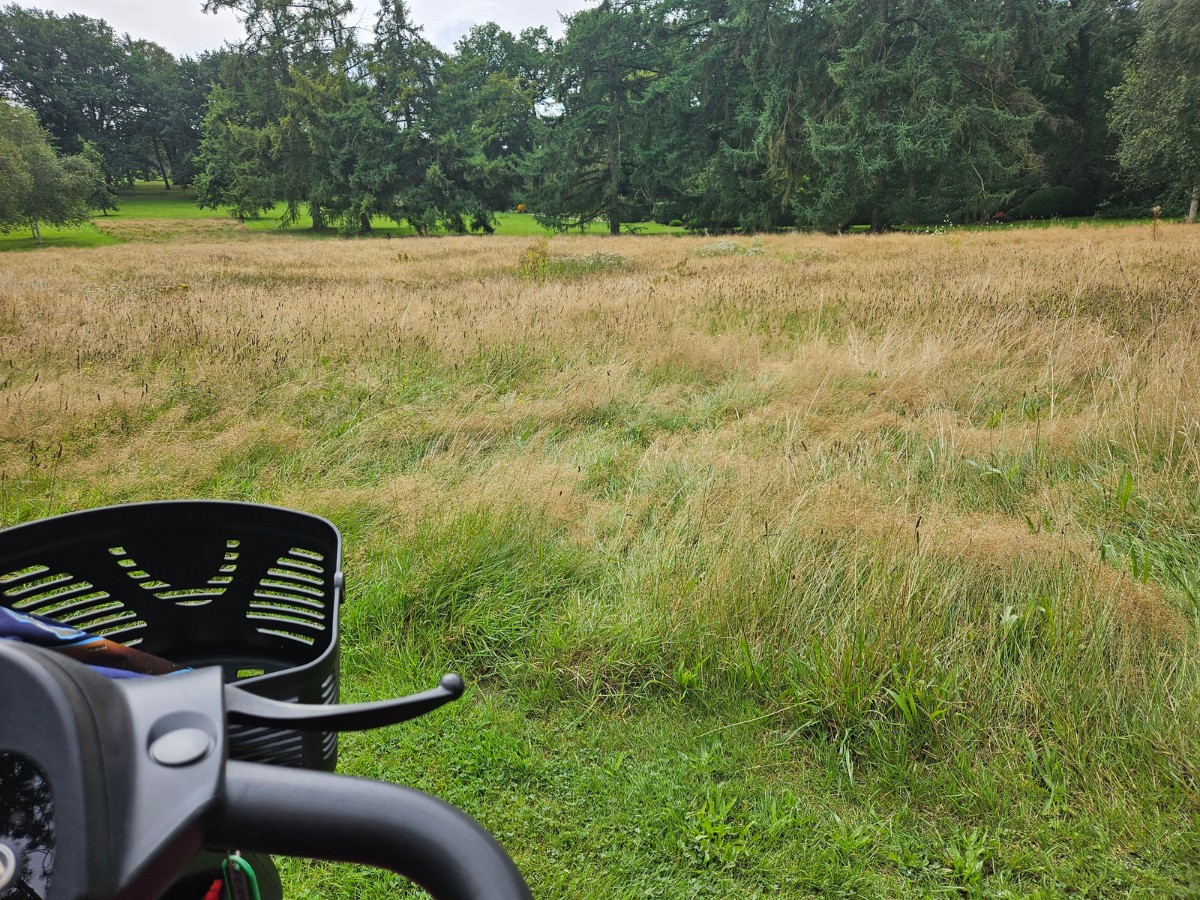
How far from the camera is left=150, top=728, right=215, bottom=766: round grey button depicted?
0.45 metres

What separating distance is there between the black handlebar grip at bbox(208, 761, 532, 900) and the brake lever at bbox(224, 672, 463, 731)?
0.12 feet

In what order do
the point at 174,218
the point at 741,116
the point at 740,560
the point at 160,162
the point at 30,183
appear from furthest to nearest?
the point at 160,162, the point at 174,218, the point at 741,116, the point at 30,183, the point at 740,560

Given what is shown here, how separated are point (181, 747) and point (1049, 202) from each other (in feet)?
140

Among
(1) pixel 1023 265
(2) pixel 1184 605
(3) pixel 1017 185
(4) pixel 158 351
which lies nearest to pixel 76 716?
(2) pixel 1184 605

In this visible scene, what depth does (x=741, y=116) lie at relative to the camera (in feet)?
101

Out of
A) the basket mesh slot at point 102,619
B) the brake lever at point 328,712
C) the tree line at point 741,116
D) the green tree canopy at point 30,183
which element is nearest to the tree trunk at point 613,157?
the tree line at point 741,116

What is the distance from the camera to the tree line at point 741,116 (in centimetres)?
2605

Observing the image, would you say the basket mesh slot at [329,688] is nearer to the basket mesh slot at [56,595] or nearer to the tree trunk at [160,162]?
the basket mesh slot at [56,595]

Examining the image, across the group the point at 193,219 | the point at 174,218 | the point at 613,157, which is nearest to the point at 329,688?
the point at 613,157

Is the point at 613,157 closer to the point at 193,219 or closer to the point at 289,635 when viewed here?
the point at 193,219

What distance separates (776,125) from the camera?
29406mm

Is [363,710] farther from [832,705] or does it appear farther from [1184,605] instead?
[1184,605]

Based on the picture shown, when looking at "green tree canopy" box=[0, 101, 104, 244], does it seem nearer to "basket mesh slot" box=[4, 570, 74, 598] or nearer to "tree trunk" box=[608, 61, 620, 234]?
"tree trunk" box=[608, 61, 620, 234]

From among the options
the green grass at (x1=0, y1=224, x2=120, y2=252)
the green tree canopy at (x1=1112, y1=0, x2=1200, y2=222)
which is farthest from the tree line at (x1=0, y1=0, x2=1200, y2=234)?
the green grass at (x1=0, y1=224, x2=120, y2=252)
